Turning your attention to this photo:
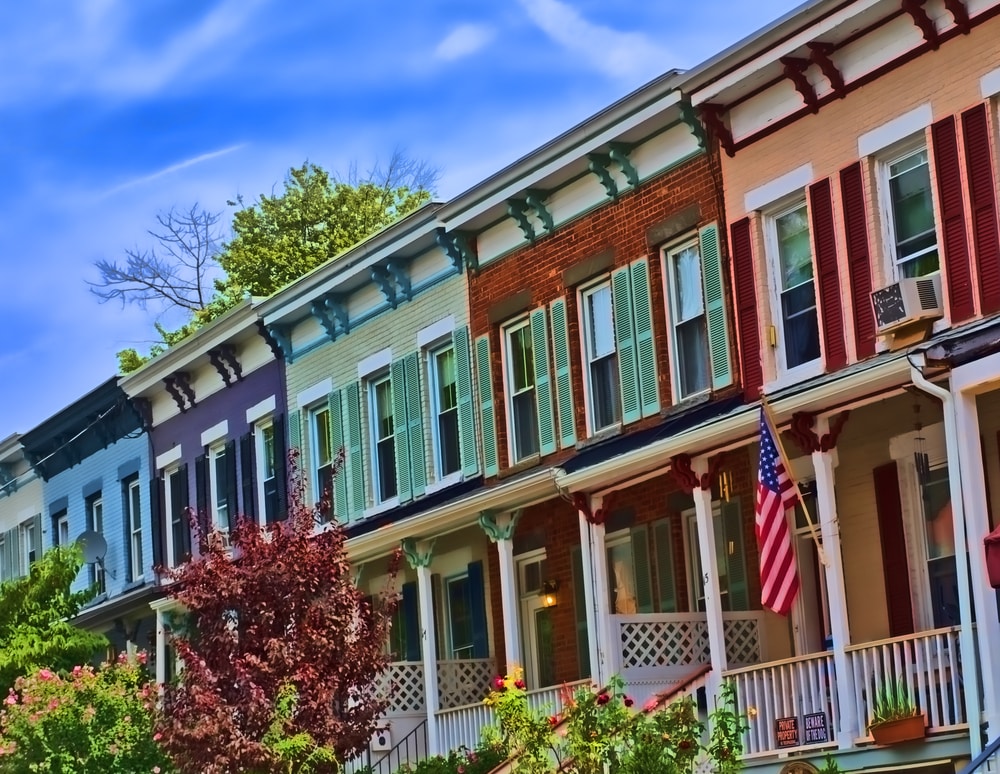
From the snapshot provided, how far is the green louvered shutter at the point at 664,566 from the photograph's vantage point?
84.9 ft

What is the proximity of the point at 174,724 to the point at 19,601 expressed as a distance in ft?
38.1

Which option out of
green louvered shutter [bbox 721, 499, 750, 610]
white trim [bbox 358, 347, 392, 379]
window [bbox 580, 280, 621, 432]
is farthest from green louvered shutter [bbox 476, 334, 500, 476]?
green louvered shutter [bbox 721, 499, 750, 610]

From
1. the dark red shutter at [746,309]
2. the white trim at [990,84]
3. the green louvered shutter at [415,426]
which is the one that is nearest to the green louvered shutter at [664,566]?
the dark red shutter at [746,309]

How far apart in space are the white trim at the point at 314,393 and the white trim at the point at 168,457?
4978 millimetres

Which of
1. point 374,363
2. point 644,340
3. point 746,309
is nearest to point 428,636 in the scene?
point 644,340

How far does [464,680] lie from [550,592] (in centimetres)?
189

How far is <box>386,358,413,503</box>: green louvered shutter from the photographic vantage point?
99.7 ft

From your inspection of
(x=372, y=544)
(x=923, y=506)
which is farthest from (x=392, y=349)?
(x=923, y=506)

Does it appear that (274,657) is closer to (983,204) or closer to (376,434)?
(376,434)

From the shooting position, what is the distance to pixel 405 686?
93.5ft

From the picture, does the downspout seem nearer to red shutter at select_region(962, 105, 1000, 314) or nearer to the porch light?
red shutter at select_region(962, 105, 1000, 314)

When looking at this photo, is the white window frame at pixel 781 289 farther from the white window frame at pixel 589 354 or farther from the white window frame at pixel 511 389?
the white window frame at pixel 511 389

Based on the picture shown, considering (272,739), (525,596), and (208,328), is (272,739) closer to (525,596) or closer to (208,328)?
(525,596)

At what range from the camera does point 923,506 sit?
2202cm
